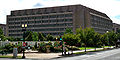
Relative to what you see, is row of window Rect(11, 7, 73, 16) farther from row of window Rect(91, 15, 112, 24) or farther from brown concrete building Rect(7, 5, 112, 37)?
row of window Rect(91, 15, 112, 24)

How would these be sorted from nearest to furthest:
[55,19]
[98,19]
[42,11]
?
[55,19]
[98,19]
[42,11]

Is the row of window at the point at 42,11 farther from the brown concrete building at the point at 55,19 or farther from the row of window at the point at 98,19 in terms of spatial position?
the row of window at the point at 98,19

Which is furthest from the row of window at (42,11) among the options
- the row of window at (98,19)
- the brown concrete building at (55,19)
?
the row of window at (98,19)

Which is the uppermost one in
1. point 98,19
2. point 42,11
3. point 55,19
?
point 42,11

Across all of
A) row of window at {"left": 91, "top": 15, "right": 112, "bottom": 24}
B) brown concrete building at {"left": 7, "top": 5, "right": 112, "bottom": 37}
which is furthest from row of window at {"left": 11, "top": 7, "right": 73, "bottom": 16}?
row of window at {"left": 91, "top": 15, "right": 112, "bottom": 24}

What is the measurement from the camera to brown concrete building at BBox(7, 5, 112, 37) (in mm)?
129000

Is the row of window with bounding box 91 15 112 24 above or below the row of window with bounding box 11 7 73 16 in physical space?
below

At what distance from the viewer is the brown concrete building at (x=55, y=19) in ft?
423

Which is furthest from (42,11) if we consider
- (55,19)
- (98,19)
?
(98,19)

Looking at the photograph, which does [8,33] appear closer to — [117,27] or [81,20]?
[81,20]

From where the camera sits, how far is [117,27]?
198m

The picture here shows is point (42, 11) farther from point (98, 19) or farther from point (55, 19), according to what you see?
point (98, 19)

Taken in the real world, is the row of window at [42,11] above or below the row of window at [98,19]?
above

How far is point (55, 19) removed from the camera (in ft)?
437
